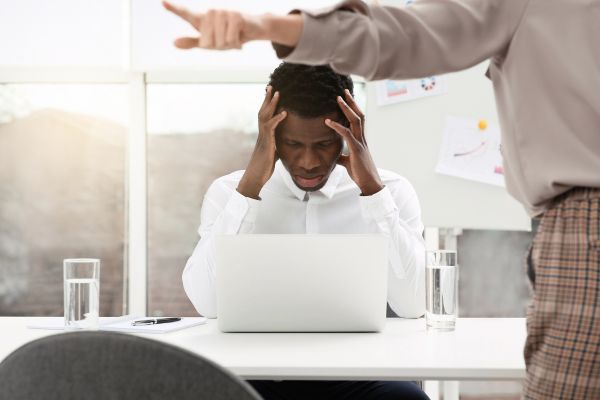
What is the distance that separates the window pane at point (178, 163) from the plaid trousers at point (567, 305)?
2.36m

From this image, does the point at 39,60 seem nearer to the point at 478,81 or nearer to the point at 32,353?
the point at 478,81

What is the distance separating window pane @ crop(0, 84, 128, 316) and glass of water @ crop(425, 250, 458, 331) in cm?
193

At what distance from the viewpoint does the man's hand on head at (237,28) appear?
0.74 metres

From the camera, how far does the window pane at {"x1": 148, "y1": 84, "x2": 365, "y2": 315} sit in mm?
3080

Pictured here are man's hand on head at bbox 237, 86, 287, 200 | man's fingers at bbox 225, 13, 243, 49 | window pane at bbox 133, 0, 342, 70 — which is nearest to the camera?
man's fingers at bbox 225, 13, 243, 49

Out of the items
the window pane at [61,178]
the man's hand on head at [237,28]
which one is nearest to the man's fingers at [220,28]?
the man's hand on head at [237,28]

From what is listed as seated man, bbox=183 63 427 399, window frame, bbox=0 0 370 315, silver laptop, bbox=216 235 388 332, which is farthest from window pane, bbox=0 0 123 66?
silver laptop, bbox=216 235 388 332

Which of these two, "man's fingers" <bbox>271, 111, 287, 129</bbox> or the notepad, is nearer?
the notepad

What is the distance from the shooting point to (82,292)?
1420 mm

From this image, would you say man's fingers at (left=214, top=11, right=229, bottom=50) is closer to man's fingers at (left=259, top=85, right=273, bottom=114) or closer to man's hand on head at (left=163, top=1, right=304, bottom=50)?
man's hand on head at (left=163, top=1, right=304, bottom=50)

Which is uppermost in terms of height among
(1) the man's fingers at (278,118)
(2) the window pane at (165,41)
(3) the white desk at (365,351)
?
(2) the window pane at (165,41)

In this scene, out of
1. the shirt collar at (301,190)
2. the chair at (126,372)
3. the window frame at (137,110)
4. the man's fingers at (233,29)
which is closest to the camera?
the chair at (126,372)

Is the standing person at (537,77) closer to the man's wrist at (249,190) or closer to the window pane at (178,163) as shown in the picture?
the man's wrist at (249,190)

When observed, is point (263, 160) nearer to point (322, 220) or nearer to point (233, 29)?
point (322, 220)
